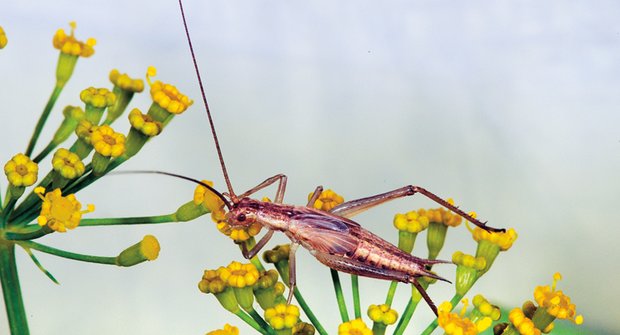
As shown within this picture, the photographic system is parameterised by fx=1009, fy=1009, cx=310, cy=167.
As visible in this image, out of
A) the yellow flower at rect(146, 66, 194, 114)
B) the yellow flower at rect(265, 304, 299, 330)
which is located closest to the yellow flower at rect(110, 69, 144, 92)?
the yellow flower at rect(146, 66, 194, 114)

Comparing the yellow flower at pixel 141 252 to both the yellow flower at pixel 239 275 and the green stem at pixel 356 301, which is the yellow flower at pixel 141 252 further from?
the green stem at pixel 356 301

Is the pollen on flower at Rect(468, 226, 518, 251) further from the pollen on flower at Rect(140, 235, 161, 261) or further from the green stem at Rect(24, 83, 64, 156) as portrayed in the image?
the green stem at Rect(24, 83, 64, 156)

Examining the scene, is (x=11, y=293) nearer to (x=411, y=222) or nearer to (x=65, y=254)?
(x=65, y=254)

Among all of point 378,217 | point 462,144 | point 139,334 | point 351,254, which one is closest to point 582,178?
point 462,144

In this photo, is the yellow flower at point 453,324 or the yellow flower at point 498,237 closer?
the yellow flower at point 453,324

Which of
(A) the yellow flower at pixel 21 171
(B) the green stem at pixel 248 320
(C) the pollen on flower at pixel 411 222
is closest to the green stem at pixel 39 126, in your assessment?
(A) the yellow flower at pixel 21 171

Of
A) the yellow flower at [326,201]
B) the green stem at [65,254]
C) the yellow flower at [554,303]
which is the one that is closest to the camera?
the green stem at [65,254]

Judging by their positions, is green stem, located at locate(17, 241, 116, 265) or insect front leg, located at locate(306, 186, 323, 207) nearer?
green stem, located at locate(17, 241, 116, 265)
